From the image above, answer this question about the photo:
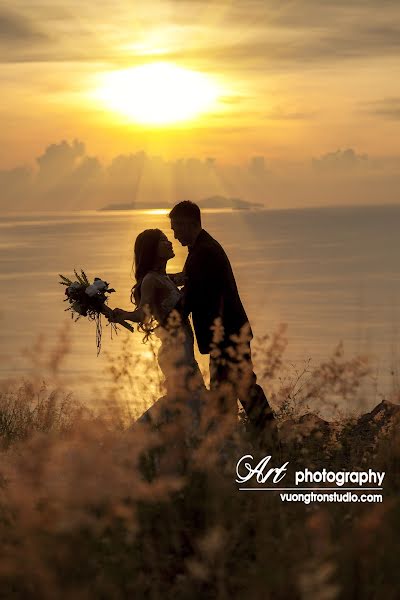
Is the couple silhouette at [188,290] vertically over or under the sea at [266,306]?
under

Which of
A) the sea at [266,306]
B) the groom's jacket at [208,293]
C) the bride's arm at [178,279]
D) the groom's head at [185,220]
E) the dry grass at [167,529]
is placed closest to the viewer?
the dry grass at [167,529]

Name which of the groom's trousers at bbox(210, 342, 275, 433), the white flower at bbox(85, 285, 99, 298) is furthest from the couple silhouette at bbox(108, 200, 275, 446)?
the groom's trousers at bbox(210, 342, 275, 433)

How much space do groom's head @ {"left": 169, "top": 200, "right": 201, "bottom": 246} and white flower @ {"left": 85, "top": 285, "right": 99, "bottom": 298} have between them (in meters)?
0.97

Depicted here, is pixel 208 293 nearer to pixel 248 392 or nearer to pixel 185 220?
pixel 185 220

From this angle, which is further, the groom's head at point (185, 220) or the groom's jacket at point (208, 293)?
the groom's head at point (185, 220)

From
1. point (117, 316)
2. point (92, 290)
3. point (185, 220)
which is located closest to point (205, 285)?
point (185, 220)

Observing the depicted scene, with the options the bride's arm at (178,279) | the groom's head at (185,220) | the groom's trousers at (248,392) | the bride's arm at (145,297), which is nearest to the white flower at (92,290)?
the bride's arm at (145,297)

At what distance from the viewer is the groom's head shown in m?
9.53

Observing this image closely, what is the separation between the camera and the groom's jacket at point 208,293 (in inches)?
371

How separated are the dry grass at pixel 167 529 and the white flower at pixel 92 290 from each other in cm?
308

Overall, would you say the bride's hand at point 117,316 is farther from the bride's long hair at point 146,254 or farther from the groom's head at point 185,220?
the groom's head at point 185,220

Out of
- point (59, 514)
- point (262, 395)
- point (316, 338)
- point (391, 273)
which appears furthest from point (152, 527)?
point (391, 273)

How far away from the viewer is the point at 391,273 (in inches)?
3716

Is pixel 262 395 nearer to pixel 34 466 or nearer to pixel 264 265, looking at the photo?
pixel 34 466
